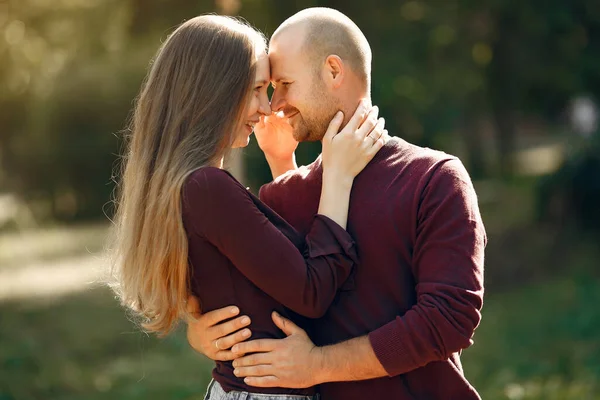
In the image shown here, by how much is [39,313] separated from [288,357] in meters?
9.66

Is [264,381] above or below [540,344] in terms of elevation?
above

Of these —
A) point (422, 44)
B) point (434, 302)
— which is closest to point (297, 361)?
point (434, 302)

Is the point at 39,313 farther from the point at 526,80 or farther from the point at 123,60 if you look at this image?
the point at 123,60

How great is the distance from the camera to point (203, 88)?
2943 mm

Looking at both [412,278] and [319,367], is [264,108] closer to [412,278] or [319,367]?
[412,278]

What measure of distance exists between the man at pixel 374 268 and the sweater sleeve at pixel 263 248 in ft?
0.37

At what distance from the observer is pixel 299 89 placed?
122 inches

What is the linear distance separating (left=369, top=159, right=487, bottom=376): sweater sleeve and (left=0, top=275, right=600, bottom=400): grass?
438 cm

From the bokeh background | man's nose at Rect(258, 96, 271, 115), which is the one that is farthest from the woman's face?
the bokeh background

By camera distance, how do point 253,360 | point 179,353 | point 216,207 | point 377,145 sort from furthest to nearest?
point 179,353
point 377,145
point 253,360
point 216,207

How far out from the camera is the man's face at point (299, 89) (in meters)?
3.08

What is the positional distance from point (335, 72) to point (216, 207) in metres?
0.66

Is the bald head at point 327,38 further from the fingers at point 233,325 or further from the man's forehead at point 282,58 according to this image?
the fingers at point 233,325

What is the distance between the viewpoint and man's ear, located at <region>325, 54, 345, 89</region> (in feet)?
10.00
